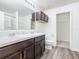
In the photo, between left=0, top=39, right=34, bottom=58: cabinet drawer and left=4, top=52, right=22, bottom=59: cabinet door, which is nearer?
left=0, top=39, right=34, bottom=58: cabinet drawer

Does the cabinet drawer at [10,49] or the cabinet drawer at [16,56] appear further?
the cabinet drawer at [16,56]

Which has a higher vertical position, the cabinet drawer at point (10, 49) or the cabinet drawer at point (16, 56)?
the cabinet drawer at point (10, 49)

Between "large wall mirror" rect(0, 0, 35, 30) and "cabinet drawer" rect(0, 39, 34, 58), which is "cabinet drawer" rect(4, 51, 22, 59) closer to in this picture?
"cabinet drawer" rect(0, 39, 34, 58)

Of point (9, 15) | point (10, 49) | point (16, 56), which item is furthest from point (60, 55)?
point (9, 15)

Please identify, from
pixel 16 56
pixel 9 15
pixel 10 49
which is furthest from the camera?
pixel 9 15

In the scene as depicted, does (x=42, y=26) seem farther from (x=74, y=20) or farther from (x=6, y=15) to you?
(x=6, y=15)

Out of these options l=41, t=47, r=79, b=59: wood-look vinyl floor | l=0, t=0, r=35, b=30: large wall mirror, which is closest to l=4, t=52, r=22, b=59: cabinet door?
l=0, t=0, r=35, b=30: large wall mirror

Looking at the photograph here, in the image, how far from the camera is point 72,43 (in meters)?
3.57

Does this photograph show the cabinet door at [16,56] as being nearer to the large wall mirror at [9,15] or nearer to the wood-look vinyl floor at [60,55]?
the large wall mirror at [9,15]

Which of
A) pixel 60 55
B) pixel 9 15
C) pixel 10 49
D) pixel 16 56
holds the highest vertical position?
pixel 9 15

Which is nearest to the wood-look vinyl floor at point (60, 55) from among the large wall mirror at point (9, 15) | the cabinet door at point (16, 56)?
the cabinet door at point (16, 56)

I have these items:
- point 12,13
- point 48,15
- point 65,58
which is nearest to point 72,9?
point 48,15

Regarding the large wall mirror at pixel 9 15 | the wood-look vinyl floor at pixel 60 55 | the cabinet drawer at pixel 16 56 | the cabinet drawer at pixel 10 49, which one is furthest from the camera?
the wood-look vinyl floor at pixel 60 55

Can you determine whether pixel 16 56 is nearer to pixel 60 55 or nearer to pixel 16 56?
pixel 16 56
